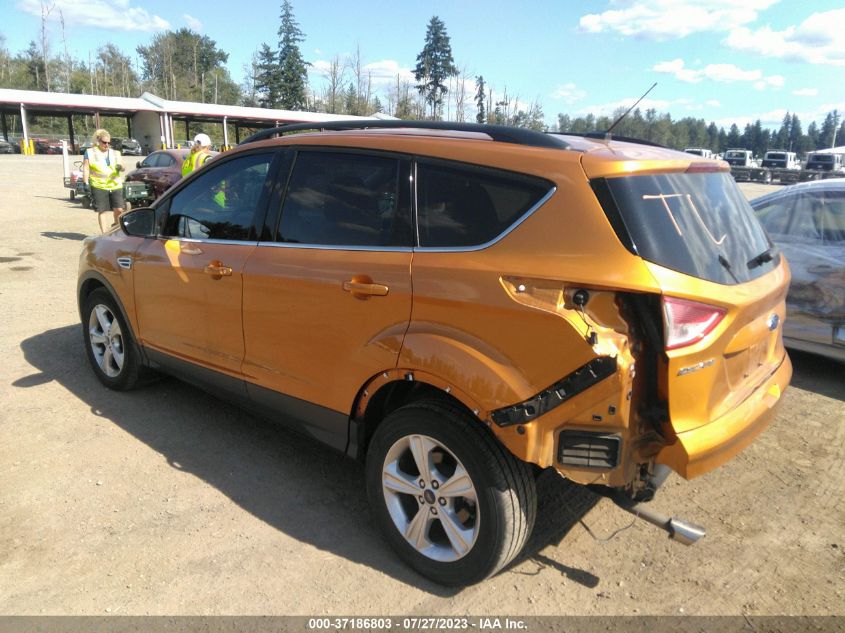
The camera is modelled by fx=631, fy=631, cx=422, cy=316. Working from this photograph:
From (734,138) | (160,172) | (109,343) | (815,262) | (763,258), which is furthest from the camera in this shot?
(734,138)

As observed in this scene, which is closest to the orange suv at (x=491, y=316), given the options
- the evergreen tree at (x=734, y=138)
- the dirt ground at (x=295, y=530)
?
the dirt ground at (x=295, y=530)

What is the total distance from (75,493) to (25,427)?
1.10 meters

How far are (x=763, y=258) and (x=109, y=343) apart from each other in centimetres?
443

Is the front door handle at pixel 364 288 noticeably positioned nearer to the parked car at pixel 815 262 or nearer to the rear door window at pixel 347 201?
the rear door window at pixel 347 201

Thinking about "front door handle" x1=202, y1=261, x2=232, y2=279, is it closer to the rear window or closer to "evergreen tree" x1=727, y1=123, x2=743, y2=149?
the rear window

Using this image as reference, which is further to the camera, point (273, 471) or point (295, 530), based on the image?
point (273, 471)

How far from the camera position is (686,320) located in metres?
2.32

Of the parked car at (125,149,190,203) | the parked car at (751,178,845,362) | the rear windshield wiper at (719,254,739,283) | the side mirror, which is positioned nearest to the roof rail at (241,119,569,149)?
the rear windshield wiper at (719,254,739,283)

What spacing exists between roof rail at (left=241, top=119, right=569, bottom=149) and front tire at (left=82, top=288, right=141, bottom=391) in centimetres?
181

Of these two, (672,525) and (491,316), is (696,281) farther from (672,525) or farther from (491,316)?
(672,525)

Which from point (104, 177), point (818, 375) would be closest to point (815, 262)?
point (818, 375)

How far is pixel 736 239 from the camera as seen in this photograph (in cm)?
283

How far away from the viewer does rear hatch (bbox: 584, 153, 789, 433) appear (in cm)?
231

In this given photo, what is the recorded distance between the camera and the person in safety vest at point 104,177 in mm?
10406
